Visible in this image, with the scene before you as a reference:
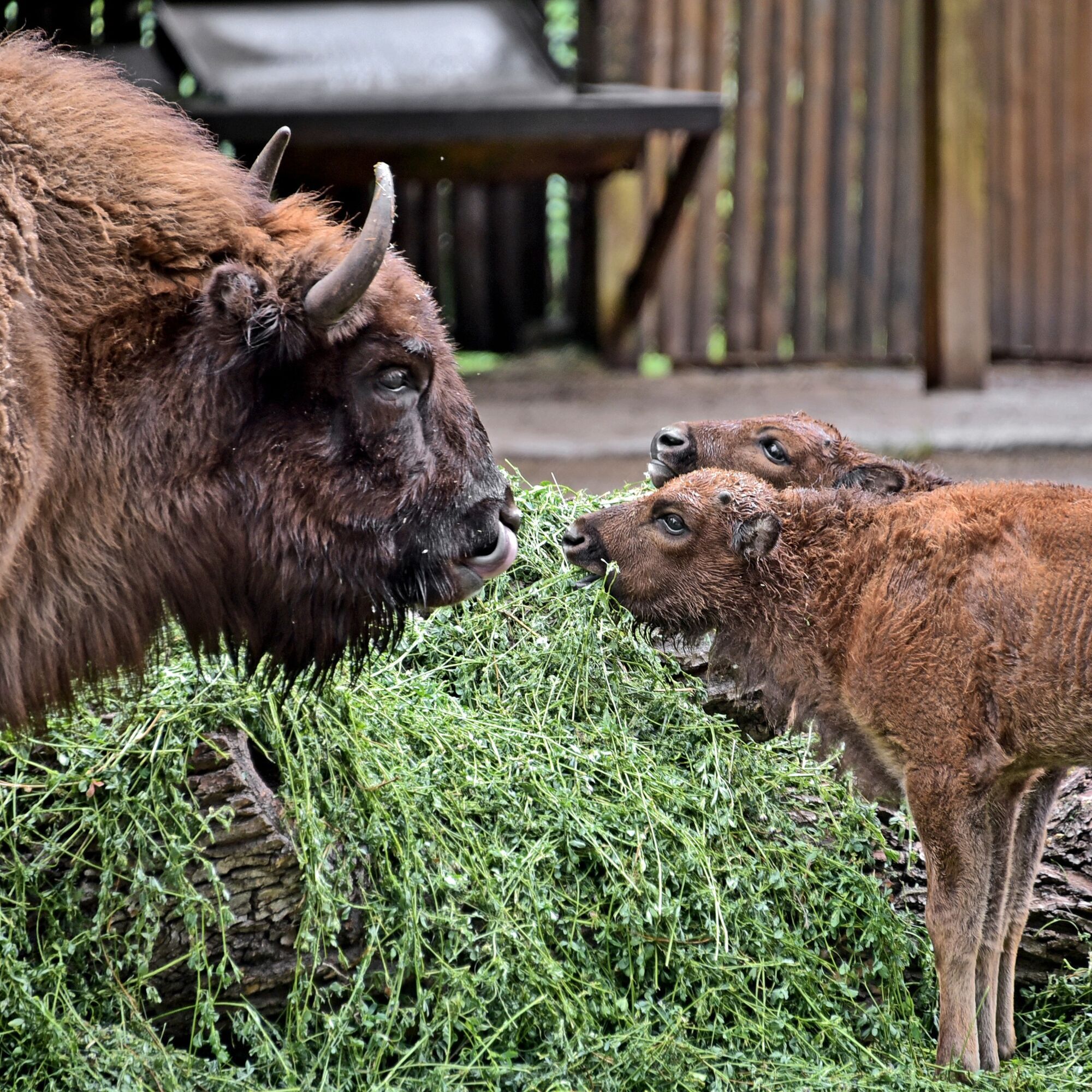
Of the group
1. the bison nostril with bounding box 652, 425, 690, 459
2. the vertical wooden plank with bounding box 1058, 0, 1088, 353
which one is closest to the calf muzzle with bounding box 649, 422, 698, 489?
the bison nostril with bounding box 652, 425, 690, 459

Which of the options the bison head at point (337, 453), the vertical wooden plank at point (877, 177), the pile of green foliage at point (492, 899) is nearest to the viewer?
the bison head at point (337, 453)

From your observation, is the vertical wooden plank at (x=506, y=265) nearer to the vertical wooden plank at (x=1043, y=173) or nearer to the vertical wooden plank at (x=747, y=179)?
the vertical wooden plank at (x=747, y=179)

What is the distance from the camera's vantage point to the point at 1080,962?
14.6 ft

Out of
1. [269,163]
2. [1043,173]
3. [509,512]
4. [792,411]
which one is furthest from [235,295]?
[1043,173]

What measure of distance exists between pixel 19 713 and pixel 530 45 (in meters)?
6.65

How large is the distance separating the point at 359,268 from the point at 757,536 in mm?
1982

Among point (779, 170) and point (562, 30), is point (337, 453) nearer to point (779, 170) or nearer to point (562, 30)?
point (779, 170)

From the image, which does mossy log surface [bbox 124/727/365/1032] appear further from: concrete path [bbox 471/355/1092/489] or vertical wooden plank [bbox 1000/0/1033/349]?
vertical wooden plank [bbox 1000/0/1033/349]

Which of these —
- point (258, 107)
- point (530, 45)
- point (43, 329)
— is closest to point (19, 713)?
point (43, 329)

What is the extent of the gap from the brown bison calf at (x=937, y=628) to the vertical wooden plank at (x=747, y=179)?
582 centimetres

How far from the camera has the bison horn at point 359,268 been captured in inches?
112

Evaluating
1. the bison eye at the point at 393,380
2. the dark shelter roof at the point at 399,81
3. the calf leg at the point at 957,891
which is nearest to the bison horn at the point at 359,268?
the bison eye at the point at 393,380

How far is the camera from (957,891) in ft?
12.8

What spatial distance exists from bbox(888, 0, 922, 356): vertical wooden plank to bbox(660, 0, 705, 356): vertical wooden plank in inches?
59.8
